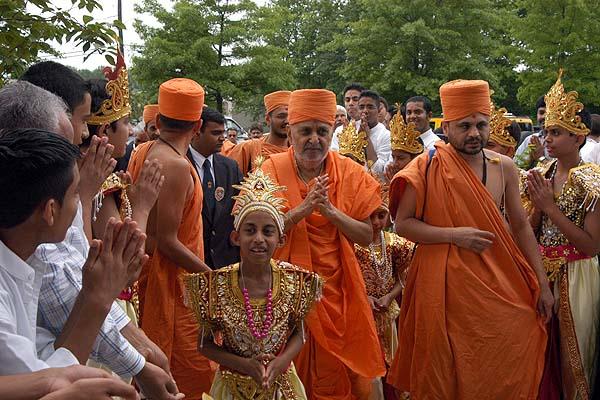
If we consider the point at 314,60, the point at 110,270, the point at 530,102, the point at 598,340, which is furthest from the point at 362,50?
the point at 110,270

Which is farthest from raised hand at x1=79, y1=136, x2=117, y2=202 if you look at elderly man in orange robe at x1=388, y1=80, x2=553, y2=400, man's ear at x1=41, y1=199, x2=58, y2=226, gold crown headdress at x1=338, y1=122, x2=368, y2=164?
gold crown headdress at x1=338, y1=122, x2=368, y2=164

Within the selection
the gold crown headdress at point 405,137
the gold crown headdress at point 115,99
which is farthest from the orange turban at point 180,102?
the gold crown headdress at point 405,137

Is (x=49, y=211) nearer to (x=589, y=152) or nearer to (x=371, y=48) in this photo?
(x=589, y=152)

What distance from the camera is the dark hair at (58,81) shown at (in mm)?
3498

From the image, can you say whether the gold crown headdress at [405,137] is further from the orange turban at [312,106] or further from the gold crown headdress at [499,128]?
the orange turban at [312,106]

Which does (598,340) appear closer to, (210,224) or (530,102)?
(210,224)

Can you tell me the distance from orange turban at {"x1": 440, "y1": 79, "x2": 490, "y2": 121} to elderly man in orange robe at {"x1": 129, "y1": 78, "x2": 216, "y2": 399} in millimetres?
1703

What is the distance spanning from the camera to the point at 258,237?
4184 mm

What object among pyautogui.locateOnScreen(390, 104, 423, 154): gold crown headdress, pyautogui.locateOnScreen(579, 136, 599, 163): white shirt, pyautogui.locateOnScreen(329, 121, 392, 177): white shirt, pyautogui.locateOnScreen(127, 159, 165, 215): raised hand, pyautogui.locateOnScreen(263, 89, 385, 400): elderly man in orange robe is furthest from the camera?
pyautogui.locateOnScreen(329, 121, 392, 177): white shirt

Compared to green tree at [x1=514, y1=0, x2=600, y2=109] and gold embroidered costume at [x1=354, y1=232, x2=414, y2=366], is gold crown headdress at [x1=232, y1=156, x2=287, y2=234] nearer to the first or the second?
gold embroidered costume at [x1=354, y1=232, x2=414, y2=366]

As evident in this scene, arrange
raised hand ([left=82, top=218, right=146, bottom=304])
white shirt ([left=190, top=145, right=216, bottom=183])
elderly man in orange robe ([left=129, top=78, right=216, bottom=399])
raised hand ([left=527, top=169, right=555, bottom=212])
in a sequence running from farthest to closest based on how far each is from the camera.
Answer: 1. white shirt ([left=190, top=145, right=216, bottom=183])
2. raised hand ([left=527, top=169, right=555, bottom=212])
3. elderly man in orange robe ([left=129, top=78, right=216, bottom=399])
4. raised hand ([left=82, top=218, right=146, bottom=304])

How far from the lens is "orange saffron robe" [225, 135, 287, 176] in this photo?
6.97 meters

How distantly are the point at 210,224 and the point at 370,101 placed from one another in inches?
154

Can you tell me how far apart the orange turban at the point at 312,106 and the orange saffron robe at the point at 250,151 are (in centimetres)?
183
